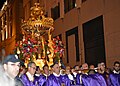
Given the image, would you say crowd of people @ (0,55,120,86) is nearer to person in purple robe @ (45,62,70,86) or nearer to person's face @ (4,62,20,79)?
person in purple robe @ (45,62,70,86)

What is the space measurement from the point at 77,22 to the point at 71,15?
1.23 meters

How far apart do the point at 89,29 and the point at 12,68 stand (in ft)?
42.0

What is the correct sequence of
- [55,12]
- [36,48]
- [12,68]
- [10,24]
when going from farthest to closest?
[10,24]
[55,12]
[36,48]
[12,68]

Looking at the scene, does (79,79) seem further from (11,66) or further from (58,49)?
(11,66)

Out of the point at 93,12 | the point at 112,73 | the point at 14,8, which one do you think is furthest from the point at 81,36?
the point at 14,8

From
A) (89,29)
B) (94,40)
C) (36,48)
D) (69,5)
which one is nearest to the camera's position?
(36,48)

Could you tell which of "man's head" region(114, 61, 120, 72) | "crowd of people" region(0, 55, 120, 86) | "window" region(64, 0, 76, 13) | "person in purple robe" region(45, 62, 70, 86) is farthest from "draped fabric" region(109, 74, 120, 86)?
"window" region(64, 0, 76, 13)

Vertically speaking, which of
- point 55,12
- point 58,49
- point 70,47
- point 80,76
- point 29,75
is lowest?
point 80,76

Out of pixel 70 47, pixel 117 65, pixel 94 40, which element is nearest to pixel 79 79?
pixel 117 65

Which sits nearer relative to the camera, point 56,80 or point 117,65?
point 56,80

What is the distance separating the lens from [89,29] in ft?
51.5

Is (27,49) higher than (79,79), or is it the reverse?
(27,49)

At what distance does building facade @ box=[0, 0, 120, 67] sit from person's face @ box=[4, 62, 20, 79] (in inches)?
382

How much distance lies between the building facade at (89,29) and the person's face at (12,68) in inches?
382
